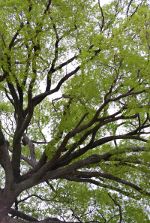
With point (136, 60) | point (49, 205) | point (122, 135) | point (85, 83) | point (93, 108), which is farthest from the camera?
point (49, 205)

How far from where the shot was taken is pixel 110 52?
7.86m

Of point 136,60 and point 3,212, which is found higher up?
point 136,60

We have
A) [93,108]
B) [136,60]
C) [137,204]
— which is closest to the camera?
[136,60]

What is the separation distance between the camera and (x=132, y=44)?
26.2ft

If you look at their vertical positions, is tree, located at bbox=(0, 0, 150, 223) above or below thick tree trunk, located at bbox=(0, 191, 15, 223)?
above

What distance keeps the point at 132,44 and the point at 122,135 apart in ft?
8.32

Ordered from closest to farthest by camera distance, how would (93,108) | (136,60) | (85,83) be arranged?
(136,60) → (85,83) → (93,108)

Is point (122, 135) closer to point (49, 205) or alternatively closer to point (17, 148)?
point (17, 148)

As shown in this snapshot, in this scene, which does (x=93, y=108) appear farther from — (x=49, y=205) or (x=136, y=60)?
(x=49, y=205)

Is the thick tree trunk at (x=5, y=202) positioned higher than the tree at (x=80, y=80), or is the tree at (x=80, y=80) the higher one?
the tree at (x=80, y=80)

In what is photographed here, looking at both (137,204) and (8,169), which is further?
(137,204)

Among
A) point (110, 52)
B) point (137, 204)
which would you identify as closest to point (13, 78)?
point (110, 52)

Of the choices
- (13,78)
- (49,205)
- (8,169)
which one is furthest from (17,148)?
(49,205)

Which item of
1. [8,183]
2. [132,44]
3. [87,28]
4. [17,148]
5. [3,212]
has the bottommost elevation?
[3,212]
